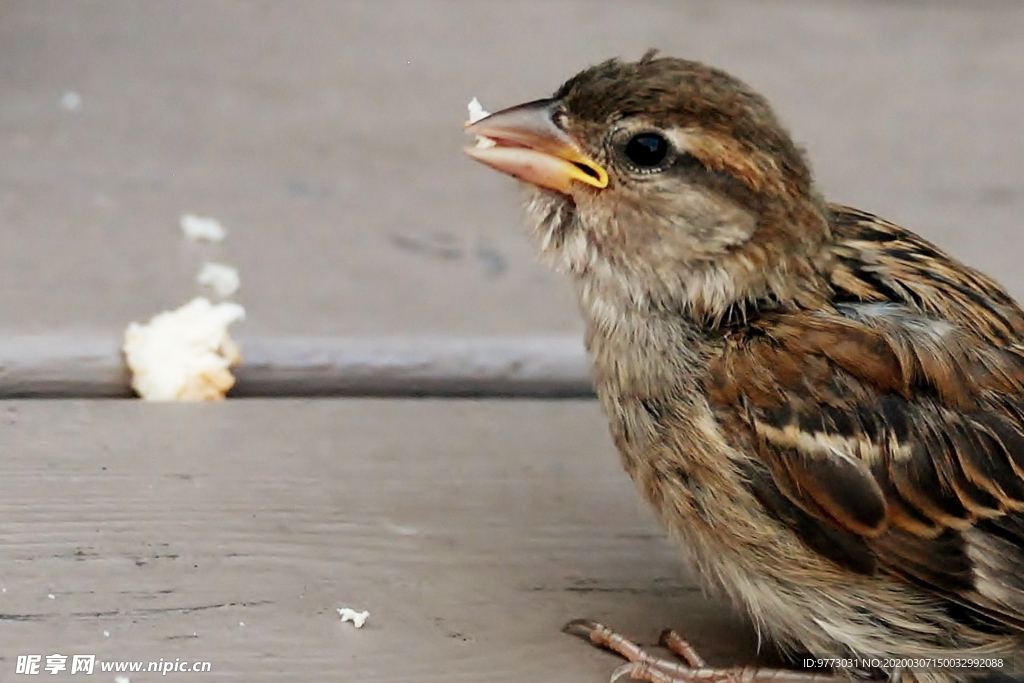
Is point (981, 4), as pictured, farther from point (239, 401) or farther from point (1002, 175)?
point (239, 401)

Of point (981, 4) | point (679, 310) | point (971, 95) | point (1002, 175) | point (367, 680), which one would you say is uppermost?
point (981, 4)

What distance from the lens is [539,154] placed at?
1.32m

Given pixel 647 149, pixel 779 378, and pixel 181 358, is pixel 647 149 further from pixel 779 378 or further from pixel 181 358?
pixel 181 358

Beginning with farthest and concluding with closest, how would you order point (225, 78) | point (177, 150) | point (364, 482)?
point (225, 78) → point (177, 150) → point (364, 482)

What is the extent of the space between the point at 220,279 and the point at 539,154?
596 millimetres

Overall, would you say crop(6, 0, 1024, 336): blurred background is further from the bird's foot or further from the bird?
the bird's foot

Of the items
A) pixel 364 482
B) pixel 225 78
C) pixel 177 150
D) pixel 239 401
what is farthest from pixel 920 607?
pixel 225 78

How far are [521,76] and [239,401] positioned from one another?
Result: 3.39 ft

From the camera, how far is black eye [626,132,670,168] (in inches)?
50.9

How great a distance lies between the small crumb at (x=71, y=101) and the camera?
7.07 ft

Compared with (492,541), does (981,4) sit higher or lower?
higher

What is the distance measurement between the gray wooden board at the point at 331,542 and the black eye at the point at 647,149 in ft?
1.14

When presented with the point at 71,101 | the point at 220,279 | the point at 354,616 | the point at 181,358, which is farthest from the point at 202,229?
the point at 354,616

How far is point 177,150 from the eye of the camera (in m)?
2.09
